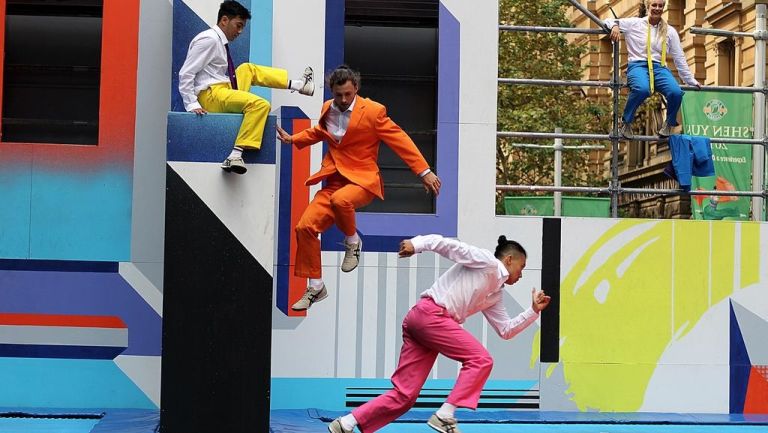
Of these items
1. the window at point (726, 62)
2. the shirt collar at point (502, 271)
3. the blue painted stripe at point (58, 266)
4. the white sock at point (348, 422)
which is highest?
the window at point (726, 62)

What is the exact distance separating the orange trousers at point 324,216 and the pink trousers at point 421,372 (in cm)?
128

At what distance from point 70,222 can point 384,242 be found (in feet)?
9.92

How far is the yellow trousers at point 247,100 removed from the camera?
33.7 feet

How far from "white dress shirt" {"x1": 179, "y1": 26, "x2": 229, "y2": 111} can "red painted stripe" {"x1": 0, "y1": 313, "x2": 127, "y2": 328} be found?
2667 mm

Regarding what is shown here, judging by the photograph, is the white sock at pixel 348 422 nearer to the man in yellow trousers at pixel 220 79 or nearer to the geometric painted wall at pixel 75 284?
the man in yellow trousers at pixel 220 79

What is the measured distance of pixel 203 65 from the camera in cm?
1070

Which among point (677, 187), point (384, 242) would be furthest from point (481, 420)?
point (677, 187)

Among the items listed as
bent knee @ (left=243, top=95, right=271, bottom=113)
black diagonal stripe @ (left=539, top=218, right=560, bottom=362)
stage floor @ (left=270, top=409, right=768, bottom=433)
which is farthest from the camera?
black diagonal stripe @ (left=539, top=218, right=560, bottom=362)

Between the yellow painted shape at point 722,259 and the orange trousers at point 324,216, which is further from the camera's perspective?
the yellow painted shape at point 722,259

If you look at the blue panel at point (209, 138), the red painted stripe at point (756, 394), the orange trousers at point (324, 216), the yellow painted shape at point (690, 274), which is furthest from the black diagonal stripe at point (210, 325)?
the red painted stripe at point (756, 394)

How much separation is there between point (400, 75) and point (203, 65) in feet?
12.4

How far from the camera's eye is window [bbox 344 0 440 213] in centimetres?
1388

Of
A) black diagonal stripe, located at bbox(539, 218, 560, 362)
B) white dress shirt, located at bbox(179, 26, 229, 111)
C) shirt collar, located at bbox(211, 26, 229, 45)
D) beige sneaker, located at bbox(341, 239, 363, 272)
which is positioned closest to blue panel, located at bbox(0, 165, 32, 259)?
white dress shirt, located at bbox(179, 26, 229, 111)

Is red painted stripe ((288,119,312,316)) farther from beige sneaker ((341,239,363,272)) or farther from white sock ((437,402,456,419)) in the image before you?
white sock ((437,402,456,419))
